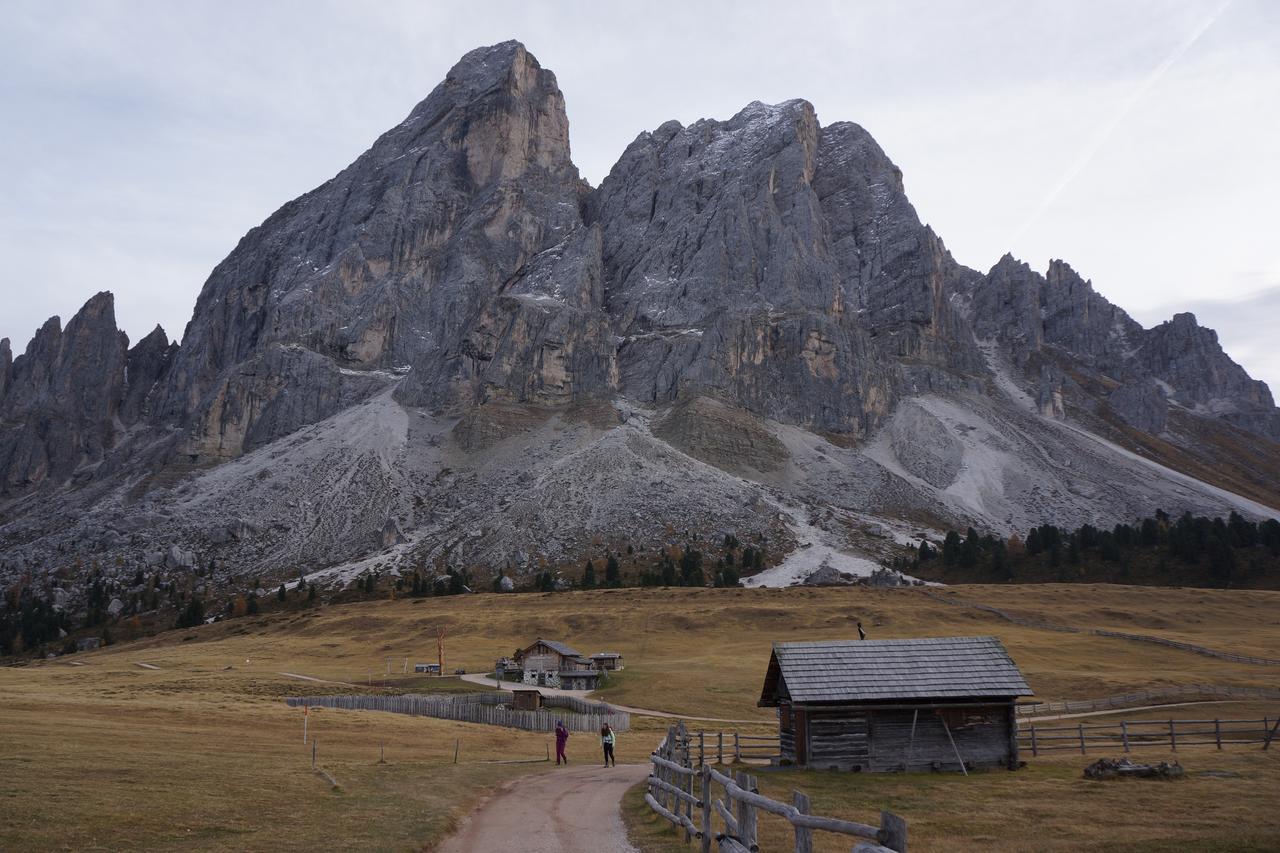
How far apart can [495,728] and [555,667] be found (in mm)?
26694

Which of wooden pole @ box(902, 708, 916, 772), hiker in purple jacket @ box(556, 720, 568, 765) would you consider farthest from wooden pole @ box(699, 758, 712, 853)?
hiker in purple jacket @ box(556, 720, 568, 765)

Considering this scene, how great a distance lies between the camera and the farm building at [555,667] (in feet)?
255

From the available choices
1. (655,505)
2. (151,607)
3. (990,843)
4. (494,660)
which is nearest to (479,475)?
(655,505)

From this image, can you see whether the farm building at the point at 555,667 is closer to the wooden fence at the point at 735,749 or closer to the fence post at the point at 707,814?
the wooden fence at the point at 735,749

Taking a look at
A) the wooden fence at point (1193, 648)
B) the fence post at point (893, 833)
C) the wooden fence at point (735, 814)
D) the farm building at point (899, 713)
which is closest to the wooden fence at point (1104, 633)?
the wooden fence at point (1193, 648)

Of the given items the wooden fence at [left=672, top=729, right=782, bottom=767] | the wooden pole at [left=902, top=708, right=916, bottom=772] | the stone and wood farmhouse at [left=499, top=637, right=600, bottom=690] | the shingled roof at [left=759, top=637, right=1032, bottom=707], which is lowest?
the stone and wood farmhouse at [left=499, top=637, right=600, bottom=690]

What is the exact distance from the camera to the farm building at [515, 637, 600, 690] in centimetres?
7769

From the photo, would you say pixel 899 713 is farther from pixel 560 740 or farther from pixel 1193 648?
pixel 1193 648

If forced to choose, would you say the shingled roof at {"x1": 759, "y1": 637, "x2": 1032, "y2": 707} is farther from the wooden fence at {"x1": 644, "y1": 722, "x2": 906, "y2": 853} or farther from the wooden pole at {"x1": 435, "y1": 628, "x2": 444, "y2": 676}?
the wooden pole at {"x1": 435, "y1": 628, "x2": 444, "y2": 676}

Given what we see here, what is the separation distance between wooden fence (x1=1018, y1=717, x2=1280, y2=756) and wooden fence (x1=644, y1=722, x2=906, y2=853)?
1940 cm

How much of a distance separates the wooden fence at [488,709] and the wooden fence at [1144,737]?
882 inches

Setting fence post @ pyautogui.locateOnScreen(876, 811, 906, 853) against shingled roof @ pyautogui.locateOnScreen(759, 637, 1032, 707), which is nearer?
fence post @ pyautogui.locateOnScreen(876, 811, 906, 853)

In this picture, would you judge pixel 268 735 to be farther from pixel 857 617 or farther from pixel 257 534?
pixel 257 534

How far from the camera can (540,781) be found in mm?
30984
